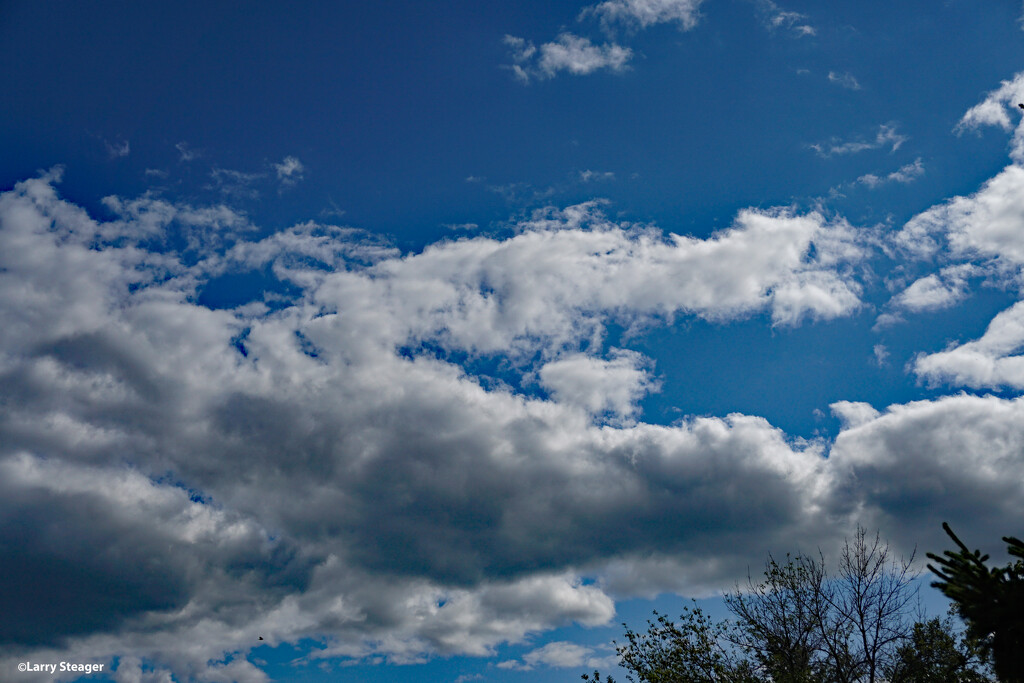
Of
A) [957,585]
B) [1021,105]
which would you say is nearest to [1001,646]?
[957,585]

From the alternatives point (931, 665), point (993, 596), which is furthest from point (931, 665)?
point (993, 596)

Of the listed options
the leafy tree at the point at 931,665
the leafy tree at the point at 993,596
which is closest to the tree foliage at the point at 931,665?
the leafy tree at the point at 931,665

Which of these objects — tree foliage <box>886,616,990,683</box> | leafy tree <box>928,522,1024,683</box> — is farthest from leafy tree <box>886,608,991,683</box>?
leafy tree <box>928,522,1024,683</box>

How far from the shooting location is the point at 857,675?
106 ft

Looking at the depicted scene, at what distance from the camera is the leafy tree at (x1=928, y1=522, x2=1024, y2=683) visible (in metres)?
11.8

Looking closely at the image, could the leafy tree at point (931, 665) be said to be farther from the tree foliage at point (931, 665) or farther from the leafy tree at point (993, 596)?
the leafy tree at point (993, 596)

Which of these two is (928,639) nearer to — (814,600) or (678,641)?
(814,600)

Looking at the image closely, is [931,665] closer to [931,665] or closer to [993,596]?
[931,665]

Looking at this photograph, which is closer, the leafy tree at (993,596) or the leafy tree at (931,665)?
the leafy tree at (993,596)

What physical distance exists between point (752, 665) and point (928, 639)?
10.7 m

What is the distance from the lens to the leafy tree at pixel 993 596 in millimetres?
11828

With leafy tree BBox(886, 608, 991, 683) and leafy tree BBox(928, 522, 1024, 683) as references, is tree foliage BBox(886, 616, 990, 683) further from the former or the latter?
leafy tree BBox(928, 522, 1024, 683)

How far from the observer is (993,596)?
1189 centimetres

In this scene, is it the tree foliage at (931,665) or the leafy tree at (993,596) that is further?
the tree foliage at (931,665)
